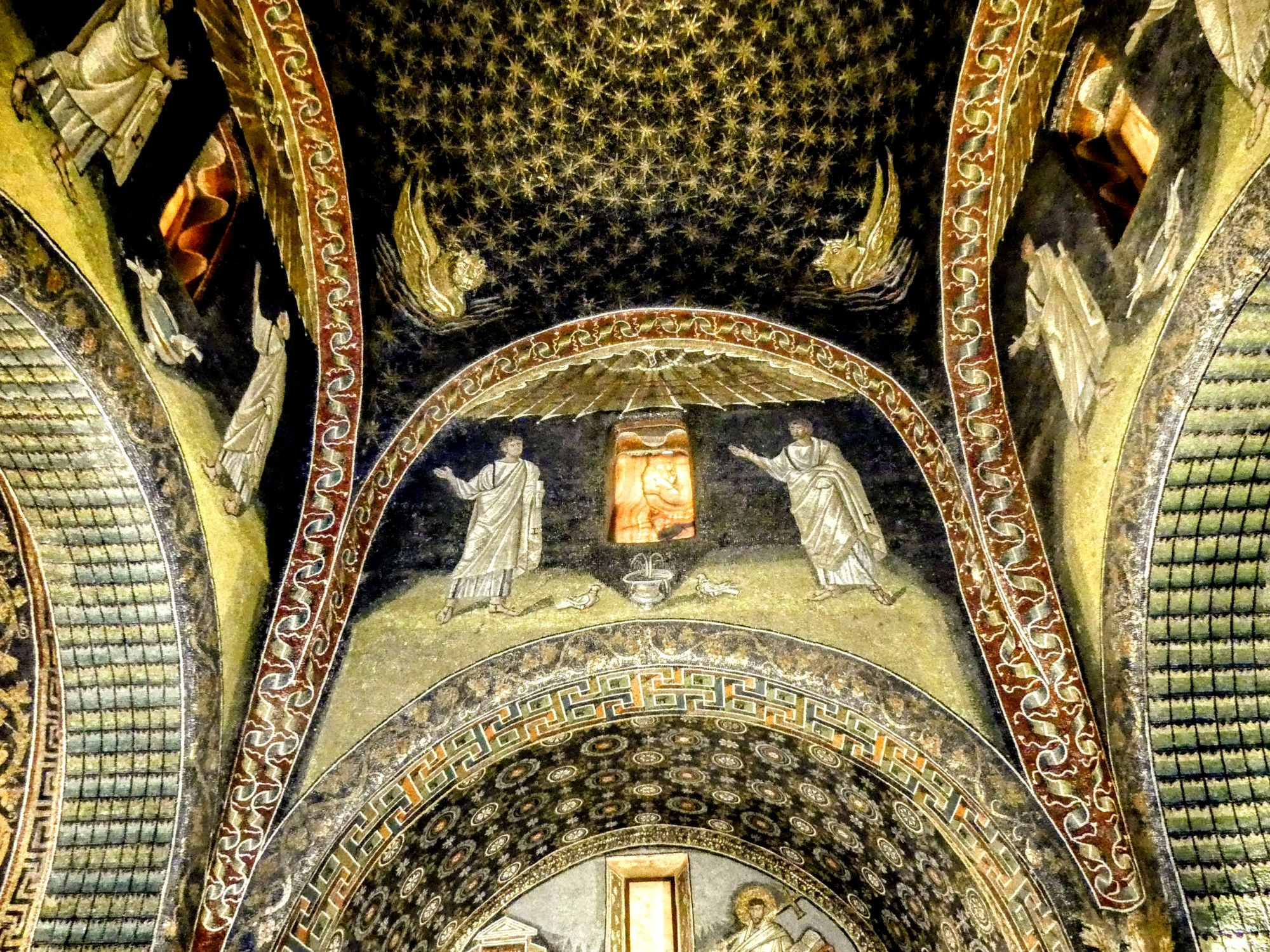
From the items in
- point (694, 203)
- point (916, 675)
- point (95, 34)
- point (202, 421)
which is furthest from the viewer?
point (694, 203)

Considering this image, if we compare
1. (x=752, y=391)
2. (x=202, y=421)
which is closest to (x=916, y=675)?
(x=752, y=391)

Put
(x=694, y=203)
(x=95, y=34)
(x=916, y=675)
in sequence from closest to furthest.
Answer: (x=95, y=34) → (x=916, y=675) → (x=694, y=203)

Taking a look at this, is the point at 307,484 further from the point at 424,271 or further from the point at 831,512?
the point at 831,512

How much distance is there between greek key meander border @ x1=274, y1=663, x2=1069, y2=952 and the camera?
777cm

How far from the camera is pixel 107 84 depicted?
639 cm

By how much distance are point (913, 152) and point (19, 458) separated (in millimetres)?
6495

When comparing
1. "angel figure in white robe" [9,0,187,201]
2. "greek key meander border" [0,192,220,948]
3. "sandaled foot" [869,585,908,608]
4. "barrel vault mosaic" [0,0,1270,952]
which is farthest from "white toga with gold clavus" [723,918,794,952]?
"angel figure in white robe" [9,0,187,201]

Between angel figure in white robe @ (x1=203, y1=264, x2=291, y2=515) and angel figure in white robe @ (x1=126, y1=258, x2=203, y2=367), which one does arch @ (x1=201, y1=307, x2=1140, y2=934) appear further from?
angel figure in white robe @ (x1=126, y1=258, x2=203, y2=367)

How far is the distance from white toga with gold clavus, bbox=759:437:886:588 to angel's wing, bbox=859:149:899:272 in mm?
1478

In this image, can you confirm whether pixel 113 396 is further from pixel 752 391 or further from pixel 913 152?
pixel 913 152

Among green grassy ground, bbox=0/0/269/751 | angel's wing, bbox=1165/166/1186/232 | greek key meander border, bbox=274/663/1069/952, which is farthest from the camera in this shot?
greek key meander border, bbox=274/663/1069/952

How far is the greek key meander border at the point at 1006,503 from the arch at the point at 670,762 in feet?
0.80

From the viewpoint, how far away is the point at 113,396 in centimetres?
707

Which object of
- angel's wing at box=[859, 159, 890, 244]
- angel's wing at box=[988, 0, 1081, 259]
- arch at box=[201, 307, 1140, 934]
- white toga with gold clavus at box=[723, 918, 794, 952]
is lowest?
white toga with gold clavus at box=[723, 918, 794, 952]
